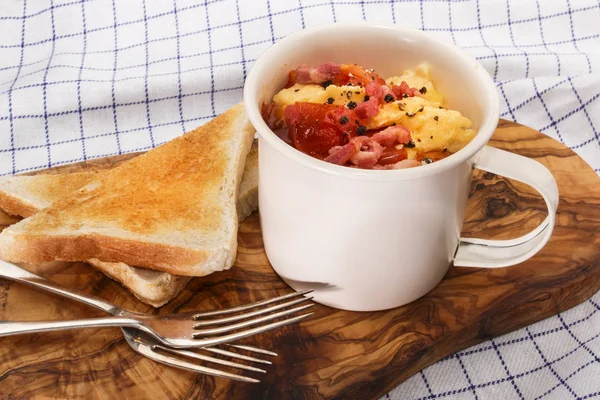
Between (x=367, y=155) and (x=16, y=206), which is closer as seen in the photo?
(x=367, y=155)

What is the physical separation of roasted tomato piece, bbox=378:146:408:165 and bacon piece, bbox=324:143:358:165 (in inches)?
3.0

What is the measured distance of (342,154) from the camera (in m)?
1.81

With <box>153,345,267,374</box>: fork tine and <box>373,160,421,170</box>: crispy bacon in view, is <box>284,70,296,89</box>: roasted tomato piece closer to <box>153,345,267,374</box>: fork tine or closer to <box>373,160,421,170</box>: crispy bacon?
<box>373,160,421,170</box>: crispy bacon

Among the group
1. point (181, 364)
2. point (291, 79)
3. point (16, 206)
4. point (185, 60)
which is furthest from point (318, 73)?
point (185, 60)

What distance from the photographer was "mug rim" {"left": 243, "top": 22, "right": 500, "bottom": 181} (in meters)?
1.72

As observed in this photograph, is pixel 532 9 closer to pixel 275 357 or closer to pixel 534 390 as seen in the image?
pixel 534 390

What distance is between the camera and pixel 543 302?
2.23 meters

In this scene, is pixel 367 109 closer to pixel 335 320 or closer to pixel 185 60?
pixel 335 320

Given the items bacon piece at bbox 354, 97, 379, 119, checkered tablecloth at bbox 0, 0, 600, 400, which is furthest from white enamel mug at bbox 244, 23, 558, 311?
checkered tablecloth at bbox 0, 0, 600, 400

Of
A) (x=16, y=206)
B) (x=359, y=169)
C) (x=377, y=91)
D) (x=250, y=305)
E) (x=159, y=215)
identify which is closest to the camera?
(x=359, y=169)

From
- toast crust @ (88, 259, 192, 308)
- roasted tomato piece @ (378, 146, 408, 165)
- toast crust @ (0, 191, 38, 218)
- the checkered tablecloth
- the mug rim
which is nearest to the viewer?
the mug rim

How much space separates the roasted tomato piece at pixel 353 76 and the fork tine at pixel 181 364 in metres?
0.88

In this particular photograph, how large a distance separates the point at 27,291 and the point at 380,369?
1.08 m

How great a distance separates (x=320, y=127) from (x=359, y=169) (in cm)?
21
